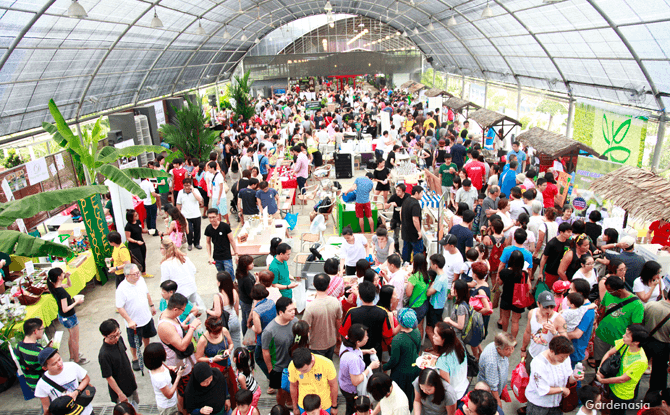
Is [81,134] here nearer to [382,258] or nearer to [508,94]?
[382,258]

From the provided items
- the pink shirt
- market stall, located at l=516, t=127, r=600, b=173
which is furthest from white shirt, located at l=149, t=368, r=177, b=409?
market stall, located at l=516, t=127, r=600, b=173

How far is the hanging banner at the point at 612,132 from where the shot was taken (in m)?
10.5

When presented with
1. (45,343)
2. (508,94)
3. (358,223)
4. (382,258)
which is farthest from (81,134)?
(508,94)

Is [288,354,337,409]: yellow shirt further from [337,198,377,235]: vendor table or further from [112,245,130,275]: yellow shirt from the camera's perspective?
[337,198,377,235]: vendor table

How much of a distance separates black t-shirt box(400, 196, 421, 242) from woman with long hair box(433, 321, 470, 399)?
3475 millimetres

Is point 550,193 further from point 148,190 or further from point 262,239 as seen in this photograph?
point 148,190

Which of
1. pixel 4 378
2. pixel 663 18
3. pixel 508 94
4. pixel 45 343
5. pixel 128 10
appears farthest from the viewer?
pixel 508 94

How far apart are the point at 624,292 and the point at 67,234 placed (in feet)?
30.8

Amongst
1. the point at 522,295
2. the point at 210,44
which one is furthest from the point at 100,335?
the point at 210,44

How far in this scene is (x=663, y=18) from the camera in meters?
8.56

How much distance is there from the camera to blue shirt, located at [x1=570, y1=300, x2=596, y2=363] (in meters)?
4.70

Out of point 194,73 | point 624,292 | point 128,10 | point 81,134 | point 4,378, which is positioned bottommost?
point 4,378

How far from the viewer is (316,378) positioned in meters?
3.81

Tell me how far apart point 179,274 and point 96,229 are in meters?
3.44
